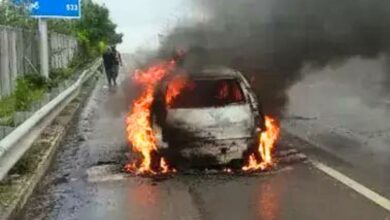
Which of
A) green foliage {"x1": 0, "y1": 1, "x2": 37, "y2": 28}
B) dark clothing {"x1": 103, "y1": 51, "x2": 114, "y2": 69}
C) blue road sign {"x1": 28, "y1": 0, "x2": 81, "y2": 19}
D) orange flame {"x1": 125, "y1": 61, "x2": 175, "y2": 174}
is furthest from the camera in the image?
dark clothing {"x1": 103, "y1": 51, "x2": 114, "y2": 69}

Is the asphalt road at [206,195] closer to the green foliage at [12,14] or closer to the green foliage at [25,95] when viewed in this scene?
the green foliage at [25,95]

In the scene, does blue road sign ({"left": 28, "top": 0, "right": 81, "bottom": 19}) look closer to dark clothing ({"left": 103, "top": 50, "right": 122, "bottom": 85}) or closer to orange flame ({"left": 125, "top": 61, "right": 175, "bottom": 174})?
dark clothing ({"left": 103, "top": 50, "right": 122, "bottom": 85})

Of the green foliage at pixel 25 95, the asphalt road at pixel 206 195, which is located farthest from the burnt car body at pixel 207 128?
the green foliage at pixel 25 95

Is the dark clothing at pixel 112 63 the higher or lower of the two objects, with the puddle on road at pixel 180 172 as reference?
higher

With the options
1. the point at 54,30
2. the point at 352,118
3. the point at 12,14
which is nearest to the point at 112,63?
the point at 54,30

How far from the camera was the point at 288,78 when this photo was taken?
17.6 m

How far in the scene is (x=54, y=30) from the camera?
3603 cm

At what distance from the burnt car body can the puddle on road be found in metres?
0.16

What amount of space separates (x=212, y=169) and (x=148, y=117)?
4.02ft

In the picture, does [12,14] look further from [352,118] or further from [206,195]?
[206,195]

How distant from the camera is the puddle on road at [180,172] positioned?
10320 millimetres

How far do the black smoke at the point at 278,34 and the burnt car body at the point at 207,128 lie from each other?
4278mm

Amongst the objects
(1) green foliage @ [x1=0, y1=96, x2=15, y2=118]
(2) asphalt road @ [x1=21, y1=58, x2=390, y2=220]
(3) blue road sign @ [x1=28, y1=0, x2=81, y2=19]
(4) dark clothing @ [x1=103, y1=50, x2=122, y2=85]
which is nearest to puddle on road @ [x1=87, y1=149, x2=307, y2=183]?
(2) asphalt road @ [x1=21, y1=58, x2=390, y2=220]

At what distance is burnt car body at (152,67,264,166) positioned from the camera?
1050cm
